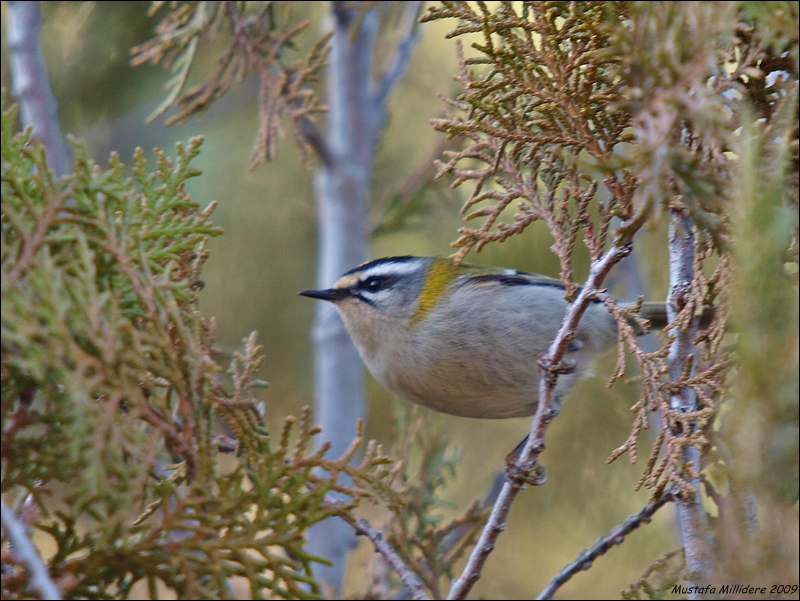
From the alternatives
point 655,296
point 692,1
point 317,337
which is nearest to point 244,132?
point 317,337

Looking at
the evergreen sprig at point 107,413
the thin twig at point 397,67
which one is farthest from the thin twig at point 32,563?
the thin twig at point 397,67

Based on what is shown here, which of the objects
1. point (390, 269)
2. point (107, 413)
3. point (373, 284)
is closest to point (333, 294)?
point (373, 284)

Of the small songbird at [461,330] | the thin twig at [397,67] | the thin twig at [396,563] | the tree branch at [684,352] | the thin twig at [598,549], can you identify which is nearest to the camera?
the tree branch at [684,352]

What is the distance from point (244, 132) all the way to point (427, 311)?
3204 millimetres

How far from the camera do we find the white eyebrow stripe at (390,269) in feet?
11.2

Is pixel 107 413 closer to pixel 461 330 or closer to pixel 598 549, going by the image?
pixel 598 549

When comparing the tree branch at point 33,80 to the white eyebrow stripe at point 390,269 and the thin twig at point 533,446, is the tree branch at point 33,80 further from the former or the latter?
the thin twig at point 533,446

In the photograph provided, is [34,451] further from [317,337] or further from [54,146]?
[317,337]

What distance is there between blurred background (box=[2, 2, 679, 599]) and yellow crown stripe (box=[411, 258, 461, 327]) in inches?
26.2

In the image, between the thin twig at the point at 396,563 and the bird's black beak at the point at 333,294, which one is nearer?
the thin twig at the point at 396,563

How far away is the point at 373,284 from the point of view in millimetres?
3408

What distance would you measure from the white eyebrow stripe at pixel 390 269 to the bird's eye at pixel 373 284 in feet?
0.06

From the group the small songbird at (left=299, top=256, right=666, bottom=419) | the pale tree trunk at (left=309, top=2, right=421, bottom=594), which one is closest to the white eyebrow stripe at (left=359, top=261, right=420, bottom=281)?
the small songbird at (left=299, top=256, right=666, bottom=419)

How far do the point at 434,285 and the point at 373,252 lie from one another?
2676 mm
